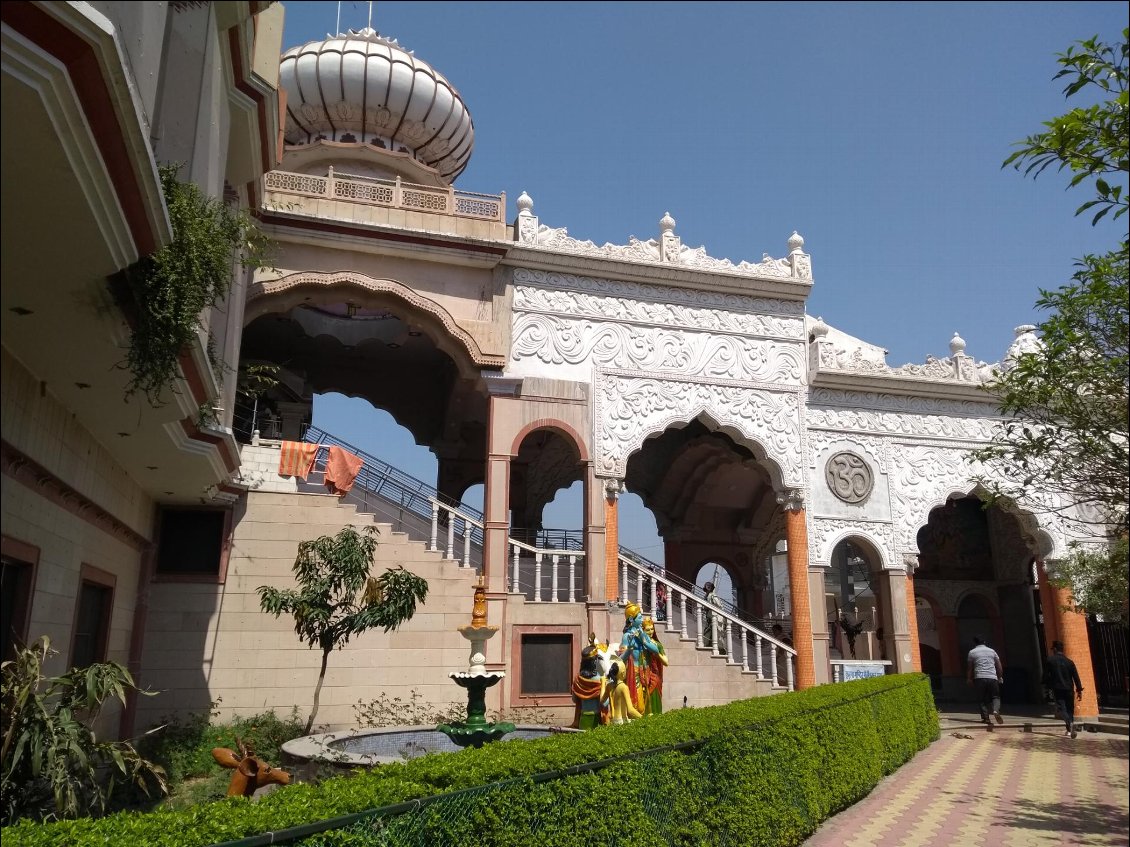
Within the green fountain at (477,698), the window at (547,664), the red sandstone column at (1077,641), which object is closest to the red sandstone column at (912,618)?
the red sandstone column at (1077,641)

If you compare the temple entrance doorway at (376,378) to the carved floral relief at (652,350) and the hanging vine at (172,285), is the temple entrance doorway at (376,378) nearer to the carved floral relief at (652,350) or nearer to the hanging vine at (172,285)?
the carved floral relief at (652,350)

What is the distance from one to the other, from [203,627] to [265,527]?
1.54m

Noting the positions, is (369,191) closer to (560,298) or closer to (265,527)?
(560,298)

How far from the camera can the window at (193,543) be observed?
11.5 metres

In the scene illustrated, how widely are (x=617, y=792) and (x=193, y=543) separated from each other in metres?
8.68

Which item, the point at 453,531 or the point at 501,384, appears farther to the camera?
the point at 501,384

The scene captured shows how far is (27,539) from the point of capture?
262 inches

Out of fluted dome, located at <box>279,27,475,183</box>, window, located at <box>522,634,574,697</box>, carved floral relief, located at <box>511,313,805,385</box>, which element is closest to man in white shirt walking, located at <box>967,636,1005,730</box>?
carved floral relief, located at <box>511,313,805,385</box>

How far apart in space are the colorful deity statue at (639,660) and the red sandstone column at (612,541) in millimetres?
3490

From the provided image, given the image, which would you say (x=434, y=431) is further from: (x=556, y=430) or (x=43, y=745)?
(x=43, y=745)

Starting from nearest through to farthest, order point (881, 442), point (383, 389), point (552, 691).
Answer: point (552, 691) < point (881, 442) < point (383, 389)

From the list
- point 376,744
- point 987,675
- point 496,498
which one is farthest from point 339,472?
point 987,675

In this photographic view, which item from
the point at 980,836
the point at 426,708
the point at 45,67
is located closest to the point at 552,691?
the point at 426,708

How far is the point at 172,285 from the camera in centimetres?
495
